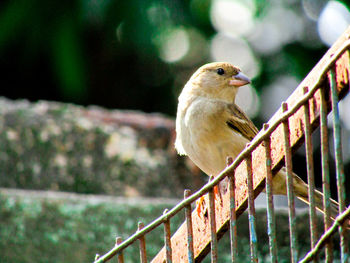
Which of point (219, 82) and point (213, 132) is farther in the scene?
point (219, 82)

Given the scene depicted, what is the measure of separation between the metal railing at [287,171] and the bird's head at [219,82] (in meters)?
1.83

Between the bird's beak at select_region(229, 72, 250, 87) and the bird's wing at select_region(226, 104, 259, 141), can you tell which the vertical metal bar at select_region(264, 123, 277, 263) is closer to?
the bird's wing at select_region(226, 104, 259, 141)

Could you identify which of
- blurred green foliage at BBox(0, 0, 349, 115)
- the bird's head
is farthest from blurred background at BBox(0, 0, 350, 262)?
the bird's head

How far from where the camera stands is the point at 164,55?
6.52m

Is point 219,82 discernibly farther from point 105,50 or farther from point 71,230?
A: point 105,50

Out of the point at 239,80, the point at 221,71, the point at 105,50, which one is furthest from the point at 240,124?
the point at 105,50

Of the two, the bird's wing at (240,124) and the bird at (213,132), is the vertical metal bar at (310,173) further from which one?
the bird's wing at (240,124)

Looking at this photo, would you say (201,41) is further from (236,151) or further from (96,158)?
(236,151)

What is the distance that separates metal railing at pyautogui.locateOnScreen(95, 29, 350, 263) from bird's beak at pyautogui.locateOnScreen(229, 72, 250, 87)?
6.02 ft

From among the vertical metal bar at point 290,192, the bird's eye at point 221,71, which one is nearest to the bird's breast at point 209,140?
the bird's eye at point 221,71

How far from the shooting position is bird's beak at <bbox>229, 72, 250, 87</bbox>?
379 centimetres

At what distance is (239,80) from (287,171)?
214 centimetres

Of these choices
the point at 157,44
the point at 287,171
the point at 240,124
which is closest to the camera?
the point at 287,171

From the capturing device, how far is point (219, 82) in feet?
12.7
